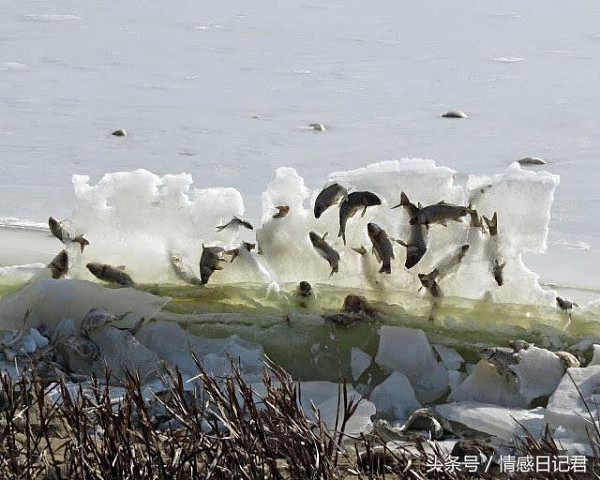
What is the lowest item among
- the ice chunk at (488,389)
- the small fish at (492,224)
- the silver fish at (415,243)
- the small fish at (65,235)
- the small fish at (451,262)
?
the ice chunk at (488,389)

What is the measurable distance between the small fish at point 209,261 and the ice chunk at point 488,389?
93 centimetres

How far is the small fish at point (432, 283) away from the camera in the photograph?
3924 millimetres

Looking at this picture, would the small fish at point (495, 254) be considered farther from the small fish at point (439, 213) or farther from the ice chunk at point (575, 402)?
the ice chunk at point (575, 402)

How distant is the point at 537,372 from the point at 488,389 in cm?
15

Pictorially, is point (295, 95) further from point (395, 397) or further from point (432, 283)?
point (395, 397)

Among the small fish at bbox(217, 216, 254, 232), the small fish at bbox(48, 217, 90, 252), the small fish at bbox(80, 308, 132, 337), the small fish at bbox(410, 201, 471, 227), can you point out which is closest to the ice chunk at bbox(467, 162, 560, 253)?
the small fish at bbox(410, 201, 471, 227)

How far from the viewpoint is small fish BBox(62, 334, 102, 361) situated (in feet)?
12.6

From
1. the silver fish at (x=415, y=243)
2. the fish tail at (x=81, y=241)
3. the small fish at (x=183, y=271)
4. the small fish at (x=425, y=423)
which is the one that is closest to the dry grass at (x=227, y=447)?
the small fish at (x=425, y=423)

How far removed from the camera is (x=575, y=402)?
11.3ft

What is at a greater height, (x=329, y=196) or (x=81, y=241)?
(x=329, y=196)

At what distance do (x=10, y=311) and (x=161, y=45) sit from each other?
5978mm

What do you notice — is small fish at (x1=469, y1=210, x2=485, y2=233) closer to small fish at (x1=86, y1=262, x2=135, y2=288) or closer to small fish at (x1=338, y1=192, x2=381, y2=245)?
small fish at (x1=338, y1=192, x2=381, y2=245)

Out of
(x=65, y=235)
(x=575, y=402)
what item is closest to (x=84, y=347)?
(x=65, y=235)

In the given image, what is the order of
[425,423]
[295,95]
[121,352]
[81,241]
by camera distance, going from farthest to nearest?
[295,95] < [81,241] < [121,352] < [425,423]
